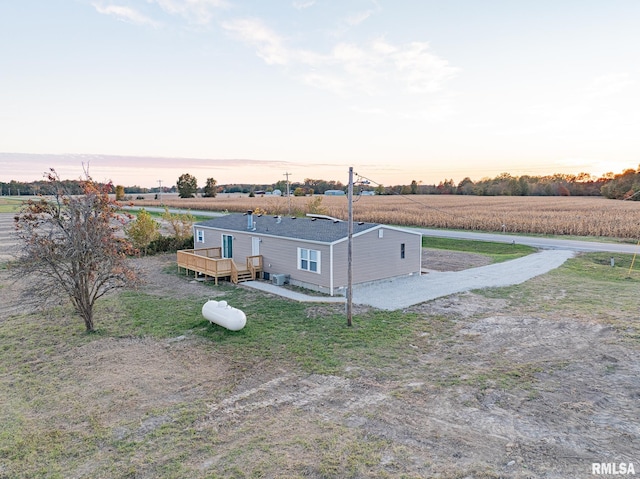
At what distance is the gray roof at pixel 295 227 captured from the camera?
18.0 m

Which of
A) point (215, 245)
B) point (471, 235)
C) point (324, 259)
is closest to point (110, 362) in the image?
point (324, 259)

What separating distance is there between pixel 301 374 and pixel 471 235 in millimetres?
28891

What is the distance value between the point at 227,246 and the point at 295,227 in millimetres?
4678

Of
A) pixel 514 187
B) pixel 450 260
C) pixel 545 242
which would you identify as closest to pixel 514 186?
pixel 514 187

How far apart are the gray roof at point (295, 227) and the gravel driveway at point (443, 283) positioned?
8.30 feet

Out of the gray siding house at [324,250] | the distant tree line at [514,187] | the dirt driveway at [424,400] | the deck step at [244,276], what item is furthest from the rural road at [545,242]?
the distant tree line at [514,187]

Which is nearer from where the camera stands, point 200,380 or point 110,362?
point 200,380

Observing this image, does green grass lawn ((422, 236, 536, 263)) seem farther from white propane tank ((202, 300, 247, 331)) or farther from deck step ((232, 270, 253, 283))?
white propane tank ((202, 300, 247, 331))

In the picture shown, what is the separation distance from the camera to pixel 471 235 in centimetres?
3488

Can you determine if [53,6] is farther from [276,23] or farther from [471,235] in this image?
[471,235]

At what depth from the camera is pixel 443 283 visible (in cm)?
1836

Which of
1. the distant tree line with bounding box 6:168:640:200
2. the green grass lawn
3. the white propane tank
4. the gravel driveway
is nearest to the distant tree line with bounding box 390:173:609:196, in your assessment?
the distant tree line with bounding box 6:168:640:200

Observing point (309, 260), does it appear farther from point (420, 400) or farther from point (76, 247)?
point (420, 400)

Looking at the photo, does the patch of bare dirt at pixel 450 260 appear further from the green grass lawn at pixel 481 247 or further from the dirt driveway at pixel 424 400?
the dirt driveway at pixel 424 400
